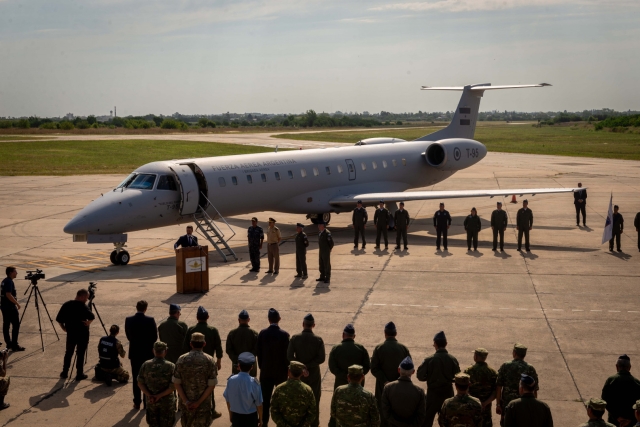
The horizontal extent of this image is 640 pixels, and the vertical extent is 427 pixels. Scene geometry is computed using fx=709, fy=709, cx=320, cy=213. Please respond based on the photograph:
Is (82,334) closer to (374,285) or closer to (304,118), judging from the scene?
(374,285)

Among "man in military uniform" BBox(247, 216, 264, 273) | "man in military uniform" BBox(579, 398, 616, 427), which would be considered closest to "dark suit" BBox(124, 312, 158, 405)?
"man in military uniform" BBox(579, 398, 616, 427)

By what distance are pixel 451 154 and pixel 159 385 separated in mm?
22326

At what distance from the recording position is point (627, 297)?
50.5ft

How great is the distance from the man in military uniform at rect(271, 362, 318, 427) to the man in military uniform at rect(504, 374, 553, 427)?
6.78ft

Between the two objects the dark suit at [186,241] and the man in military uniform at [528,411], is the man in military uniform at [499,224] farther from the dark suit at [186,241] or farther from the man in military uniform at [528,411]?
the man in military uniform at [528,411]

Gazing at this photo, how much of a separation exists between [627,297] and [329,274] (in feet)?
21.8

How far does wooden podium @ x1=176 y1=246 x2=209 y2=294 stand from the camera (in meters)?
16.0

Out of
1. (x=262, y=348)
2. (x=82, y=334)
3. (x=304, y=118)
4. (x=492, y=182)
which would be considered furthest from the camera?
(x=304, y=118)

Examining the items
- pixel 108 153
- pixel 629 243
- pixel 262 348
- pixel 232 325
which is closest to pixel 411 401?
pixel 262 348

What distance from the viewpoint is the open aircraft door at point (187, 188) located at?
66.8 ft

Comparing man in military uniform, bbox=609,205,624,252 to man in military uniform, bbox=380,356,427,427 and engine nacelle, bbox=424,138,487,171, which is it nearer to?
engine nacelle, bbox=424,138,487,171

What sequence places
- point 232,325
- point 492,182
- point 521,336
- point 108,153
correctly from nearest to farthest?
point 521,336 → point 232,325 → point 492,182 → point 108,153

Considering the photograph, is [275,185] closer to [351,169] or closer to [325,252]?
[351,169]

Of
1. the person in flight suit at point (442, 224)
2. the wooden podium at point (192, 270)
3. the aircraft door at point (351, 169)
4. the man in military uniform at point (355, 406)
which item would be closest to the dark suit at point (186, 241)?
the wooden podium at point (192, 270)
